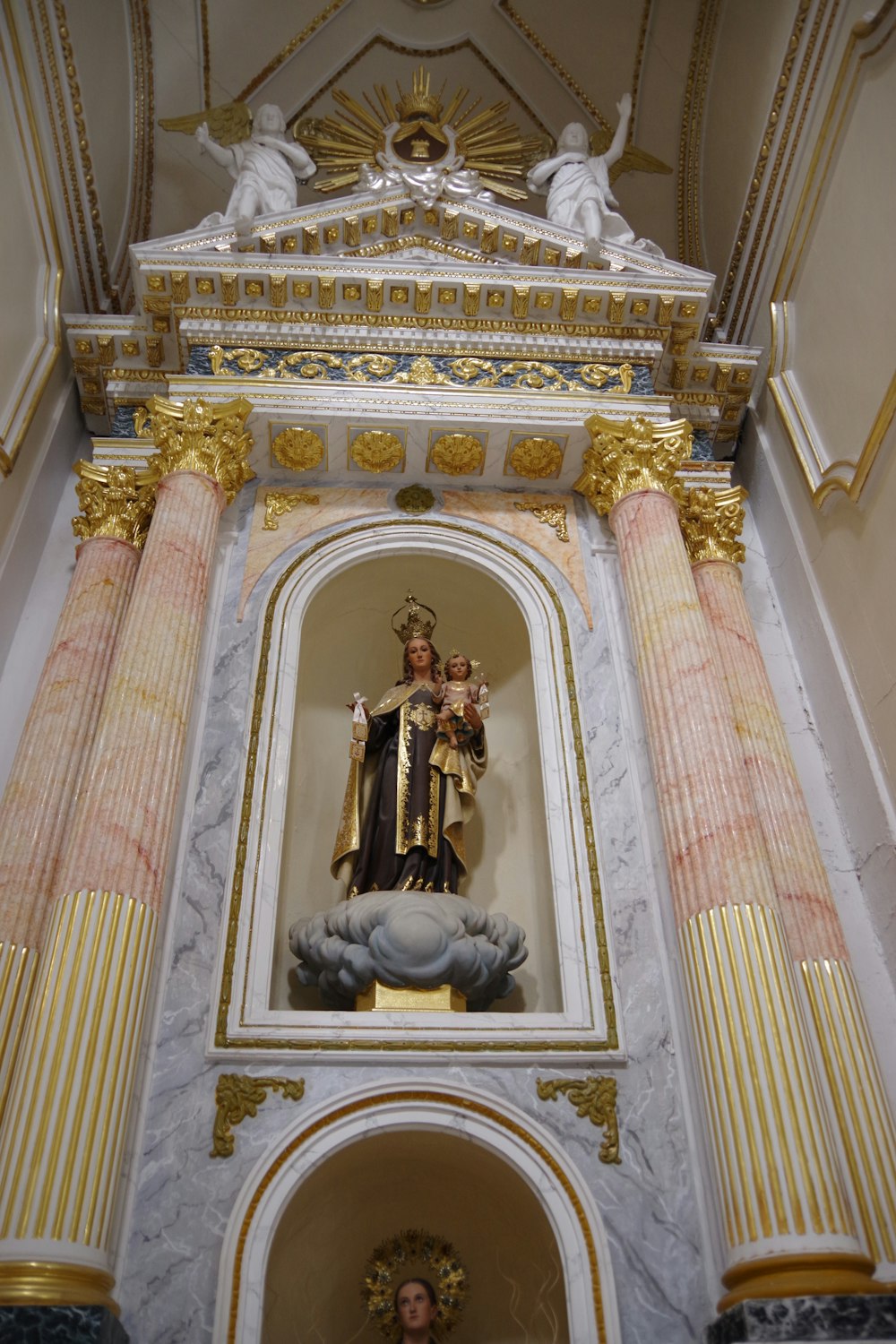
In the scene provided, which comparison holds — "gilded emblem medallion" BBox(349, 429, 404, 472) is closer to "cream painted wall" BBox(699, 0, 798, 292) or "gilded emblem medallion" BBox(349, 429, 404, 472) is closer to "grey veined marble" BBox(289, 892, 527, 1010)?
"grey veined marble" BBox(289, 892, 527, 1010)

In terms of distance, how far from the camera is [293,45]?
11203mm

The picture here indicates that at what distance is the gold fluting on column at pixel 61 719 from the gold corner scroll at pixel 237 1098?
957 millimetres

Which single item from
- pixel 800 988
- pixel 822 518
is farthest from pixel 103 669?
pixel 822 518

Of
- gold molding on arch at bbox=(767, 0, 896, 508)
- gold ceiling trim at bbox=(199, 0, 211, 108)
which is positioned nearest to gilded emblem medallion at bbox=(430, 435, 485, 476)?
gold molding on arch at bbox=(767, 0, 896, 508)

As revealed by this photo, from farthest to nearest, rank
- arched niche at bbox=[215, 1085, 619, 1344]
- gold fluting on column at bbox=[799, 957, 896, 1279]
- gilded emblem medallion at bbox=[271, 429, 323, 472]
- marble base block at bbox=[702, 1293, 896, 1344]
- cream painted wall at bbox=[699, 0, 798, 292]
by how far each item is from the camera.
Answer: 1. cream painted wall at bbox=[699, 0, 798, 292]
2. gilded emblem medallion at bbox=[271, 429, 323, 472]
3. gold fluting on column at bbox=[799, 957, 896, 1279]
4. arched niche at bbox=[215, 1085, 619, 1344]
5. marble base block at bbox=[702, 1293, 896, 1344]

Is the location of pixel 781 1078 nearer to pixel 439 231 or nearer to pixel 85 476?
pixel 85 476

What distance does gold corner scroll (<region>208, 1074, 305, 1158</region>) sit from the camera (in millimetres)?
5035

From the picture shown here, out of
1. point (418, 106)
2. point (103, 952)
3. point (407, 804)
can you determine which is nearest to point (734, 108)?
point (418, 106)

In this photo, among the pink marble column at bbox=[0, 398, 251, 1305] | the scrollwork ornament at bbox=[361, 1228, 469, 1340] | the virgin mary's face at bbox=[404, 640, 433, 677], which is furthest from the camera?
the virgin mary's face at bbox=[404, 640, 433, 677]

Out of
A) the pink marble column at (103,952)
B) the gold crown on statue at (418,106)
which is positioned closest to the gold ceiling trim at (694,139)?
the gold crown on statue at (418,106)

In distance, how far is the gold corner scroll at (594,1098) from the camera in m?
5.18

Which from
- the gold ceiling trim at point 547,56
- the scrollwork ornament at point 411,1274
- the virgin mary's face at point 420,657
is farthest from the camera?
the gold ceiling trim at point 547,56

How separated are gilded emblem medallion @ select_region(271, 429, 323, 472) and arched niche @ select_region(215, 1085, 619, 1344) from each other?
14.9 ft

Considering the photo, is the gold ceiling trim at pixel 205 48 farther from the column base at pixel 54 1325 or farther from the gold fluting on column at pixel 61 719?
the column base at pixel 54 1325
